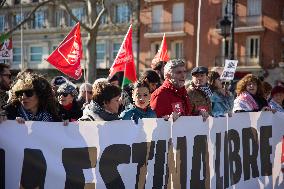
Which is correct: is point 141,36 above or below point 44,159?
above

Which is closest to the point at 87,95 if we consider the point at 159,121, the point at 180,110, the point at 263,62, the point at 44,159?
the point at 180,110

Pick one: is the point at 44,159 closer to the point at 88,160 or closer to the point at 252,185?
the point at 88,160

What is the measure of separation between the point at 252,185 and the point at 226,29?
1338 cm

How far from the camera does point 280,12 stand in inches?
1264

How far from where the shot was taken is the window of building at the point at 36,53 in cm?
4301

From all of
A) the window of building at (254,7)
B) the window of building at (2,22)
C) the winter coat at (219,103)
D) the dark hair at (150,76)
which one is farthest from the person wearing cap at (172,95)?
the window of building at (2,22)

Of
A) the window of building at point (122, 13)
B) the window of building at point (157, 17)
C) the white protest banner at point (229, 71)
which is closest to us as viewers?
the white protest banner at point (229, 71)

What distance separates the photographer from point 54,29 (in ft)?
136

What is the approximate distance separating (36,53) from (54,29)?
3187 mm

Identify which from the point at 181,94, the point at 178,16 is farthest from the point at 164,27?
the point at 181,94

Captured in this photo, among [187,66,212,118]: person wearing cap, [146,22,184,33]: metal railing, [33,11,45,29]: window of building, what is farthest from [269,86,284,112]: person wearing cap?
[33,11,45,29]: window of building

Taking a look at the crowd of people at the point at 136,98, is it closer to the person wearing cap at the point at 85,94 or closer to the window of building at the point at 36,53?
the person wearing cap at the point at 85,94

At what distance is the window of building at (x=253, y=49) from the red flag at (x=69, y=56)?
26.4 metres

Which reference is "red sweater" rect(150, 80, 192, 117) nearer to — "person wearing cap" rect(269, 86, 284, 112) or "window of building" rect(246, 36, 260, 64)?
"person wearing cap" rect(269, 86, 284, 112)
